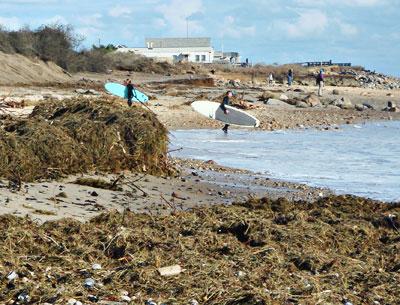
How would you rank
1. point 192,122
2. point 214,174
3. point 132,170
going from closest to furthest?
point 132,170 → point 214,174 → point 192,122

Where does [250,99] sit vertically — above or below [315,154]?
above

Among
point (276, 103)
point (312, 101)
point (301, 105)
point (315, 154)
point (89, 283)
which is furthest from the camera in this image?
point (312, 101)

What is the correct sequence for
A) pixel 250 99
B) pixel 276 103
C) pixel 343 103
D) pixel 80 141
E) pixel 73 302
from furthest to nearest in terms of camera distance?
pixel 343 103, pixel 250 99, pixel 276 103, pixel 80 141, pixel 73 302

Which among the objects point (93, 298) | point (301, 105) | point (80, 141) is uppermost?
point (80, 141)

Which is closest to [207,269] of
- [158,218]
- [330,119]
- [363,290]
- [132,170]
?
[363,290]

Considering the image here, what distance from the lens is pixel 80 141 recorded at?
1328 centimetres

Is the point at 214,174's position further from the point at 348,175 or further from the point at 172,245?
the point at 172,245

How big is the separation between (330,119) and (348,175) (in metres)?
17.0

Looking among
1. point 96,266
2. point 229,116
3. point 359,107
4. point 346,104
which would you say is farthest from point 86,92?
point 96,266

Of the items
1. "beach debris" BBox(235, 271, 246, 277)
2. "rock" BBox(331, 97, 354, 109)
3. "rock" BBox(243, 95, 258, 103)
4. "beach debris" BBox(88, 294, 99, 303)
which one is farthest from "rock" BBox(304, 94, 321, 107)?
"beach debris" BBox(88, 294, 99, 303)

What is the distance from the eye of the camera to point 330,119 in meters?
34.5

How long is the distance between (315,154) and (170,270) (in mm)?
15522

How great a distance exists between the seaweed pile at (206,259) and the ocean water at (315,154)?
5.85 metres

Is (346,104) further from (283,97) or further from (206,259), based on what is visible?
(206,259)
